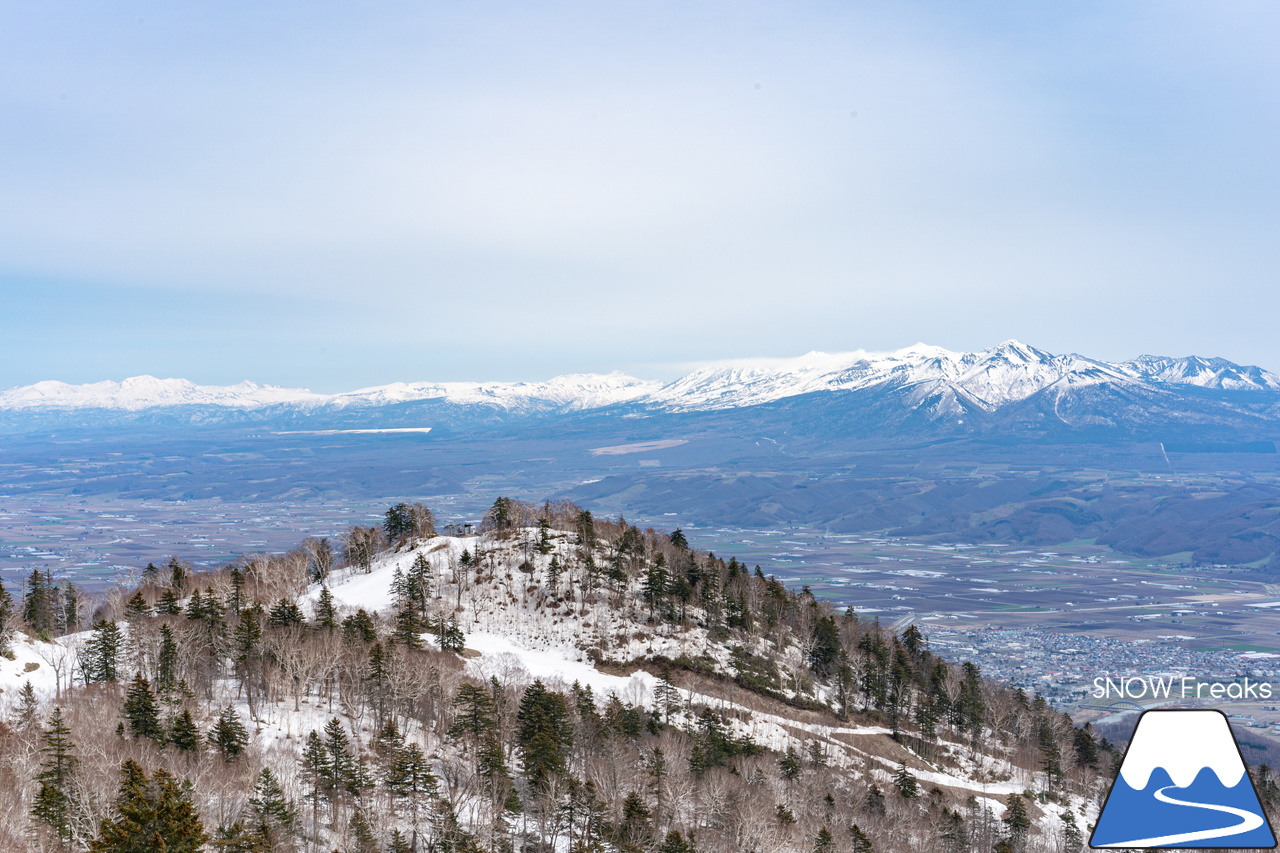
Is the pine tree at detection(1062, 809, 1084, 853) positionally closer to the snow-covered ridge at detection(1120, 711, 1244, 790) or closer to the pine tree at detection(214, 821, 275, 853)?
the pine tree at detection(214, 821, 275, 853)

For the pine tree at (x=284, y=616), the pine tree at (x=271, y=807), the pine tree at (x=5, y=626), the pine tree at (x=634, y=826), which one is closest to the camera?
the pine tree at (x=271, y=807)

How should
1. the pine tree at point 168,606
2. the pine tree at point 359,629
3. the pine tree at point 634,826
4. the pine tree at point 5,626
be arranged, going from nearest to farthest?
the pine tree at point 634,826, the pine tree at point 5,626, the pine tree at point 359,629, the pine tree at point 168,606

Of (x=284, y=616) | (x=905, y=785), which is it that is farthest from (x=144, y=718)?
(x=905, y=785)

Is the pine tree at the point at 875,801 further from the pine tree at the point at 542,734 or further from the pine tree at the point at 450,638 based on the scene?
the pine tree at the point at 450,638

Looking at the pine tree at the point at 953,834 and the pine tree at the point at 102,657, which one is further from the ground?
the pine tree at the point at 102,657

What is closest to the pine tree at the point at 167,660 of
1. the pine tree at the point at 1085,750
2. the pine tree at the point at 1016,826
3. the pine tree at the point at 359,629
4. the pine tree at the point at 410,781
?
the pine tree at the point at 359,629

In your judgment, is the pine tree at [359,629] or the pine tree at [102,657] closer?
the pine tree at [102,657]
